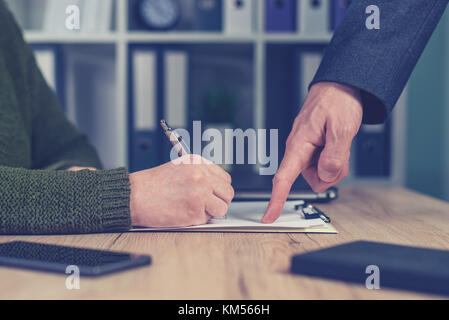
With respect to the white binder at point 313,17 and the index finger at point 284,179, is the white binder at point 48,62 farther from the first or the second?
the index finger at point 284,179

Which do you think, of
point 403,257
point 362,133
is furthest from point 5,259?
point 362,133

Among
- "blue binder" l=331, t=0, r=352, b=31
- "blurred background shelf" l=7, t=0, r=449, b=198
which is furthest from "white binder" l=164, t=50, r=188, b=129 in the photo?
"blue binder" l=331, t=0, r=352, b=31

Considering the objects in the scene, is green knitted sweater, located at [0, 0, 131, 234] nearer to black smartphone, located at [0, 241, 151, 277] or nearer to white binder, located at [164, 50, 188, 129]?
black smartphone, located at [0, 241, 151, 277]

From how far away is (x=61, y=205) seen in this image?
2.19ft

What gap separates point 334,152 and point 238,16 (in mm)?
1082

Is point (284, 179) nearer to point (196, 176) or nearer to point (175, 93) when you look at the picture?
point (196, 176)

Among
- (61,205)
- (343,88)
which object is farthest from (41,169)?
(343,88)

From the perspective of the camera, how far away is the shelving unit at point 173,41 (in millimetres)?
1646

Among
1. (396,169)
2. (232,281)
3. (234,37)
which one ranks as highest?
(234,37)

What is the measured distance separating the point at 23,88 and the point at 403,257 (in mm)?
1007

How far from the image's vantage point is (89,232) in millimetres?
680

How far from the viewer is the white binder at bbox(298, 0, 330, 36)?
1661 millimetres

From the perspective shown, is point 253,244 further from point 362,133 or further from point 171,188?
point 362,133

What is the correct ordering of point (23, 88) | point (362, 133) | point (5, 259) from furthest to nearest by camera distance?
point (362, 133), point (23, 88), point (5, 259)
